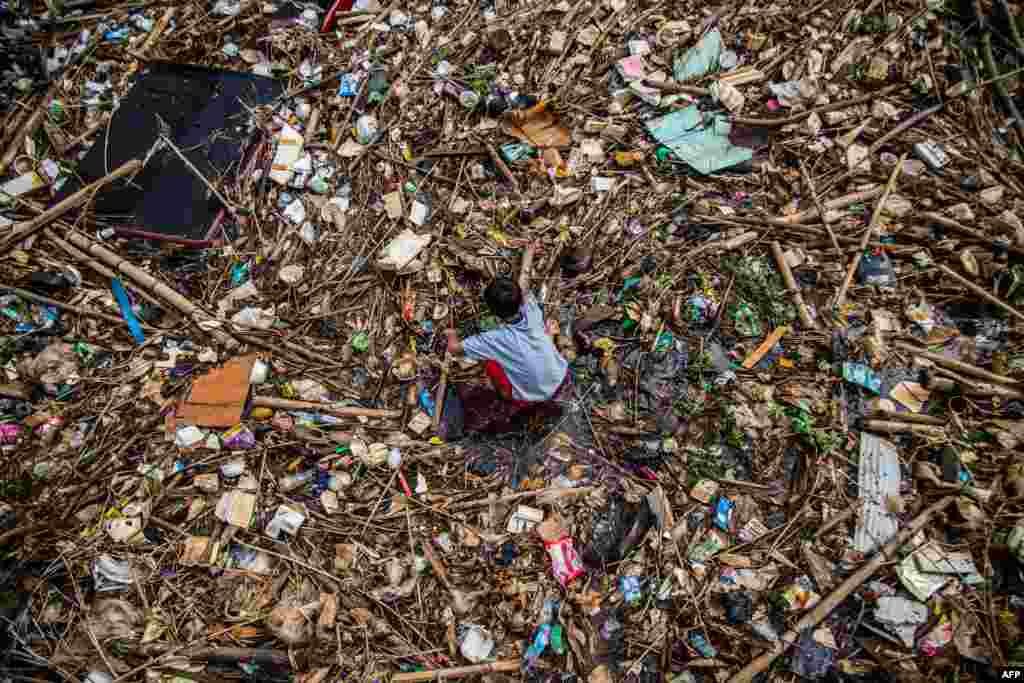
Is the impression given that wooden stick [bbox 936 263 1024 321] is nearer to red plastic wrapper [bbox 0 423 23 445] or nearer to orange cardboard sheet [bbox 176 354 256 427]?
orange cardboard sheet [bbox 176 354 256 427]

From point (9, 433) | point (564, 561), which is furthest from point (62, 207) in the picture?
Answer: point (564, 561)

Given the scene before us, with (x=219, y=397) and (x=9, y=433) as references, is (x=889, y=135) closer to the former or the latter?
(x=219, y=397)

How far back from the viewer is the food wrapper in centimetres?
273

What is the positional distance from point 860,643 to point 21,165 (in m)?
5.94

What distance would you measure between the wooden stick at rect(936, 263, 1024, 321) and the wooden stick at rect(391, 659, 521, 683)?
10.8 ft

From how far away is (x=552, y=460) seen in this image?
3.09 metres

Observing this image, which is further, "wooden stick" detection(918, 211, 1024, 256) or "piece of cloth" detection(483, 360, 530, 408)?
"wooden stick" detection(918, 211, 1024, 256)

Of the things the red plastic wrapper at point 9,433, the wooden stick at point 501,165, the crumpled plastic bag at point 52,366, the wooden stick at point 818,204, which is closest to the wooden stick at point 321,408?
the crumpled plastic bag at point 52,366

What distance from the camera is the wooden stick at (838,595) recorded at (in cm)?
244

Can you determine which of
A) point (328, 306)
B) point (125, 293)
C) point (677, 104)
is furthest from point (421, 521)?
point (677, 104)

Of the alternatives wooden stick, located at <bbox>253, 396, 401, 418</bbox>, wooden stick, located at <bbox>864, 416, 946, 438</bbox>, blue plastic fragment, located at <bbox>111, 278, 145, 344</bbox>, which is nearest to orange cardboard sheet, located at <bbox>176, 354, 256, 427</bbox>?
wooden stick, located at <bbox>253, 396, 401, 418</bbox>

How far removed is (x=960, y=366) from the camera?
305 centimetres

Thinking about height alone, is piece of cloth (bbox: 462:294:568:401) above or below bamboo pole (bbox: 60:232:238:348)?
below

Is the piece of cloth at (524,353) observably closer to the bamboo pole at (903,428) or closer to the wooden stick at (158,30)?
the bamboo pole at (903,428)
